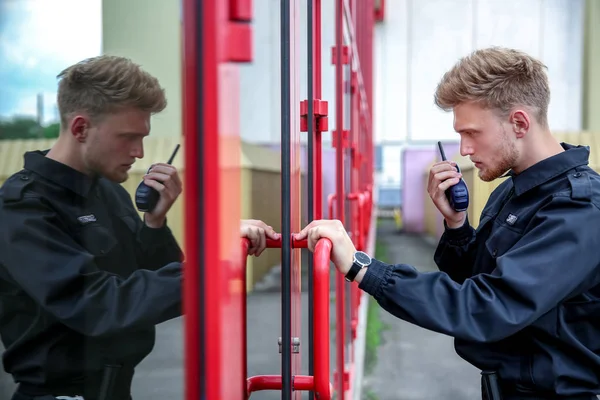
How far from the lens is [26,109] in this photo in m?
0.50

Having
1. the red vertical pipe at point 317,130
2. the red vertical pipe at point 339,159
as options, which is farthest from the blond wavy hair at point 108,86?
the red vertical pipe at point 339,159

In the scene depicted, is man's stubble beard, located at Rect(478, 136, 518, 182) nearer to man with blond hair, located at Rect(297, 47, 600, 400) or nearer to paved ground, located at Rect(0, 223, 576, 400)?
man with blond hair, located at Rect(297, 47, 600, 400)

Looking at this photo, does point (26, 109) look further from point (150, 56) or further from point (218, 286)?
point (218, 286)

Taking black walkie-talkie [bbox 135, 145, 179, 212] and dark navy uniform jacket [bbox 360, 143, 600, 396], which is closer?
black walkie-talkie [bbox 135, 145, 179, 212]

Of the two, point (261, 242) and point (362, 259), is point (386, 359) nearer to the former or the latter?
point (362, 259)

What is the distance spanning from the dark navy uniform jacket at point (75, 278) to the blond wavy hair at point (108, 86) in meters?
0.06

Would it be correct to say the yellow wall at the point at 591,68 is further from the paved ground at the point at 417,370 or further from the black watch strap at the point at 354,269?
the black watch strap at the point at 354,269

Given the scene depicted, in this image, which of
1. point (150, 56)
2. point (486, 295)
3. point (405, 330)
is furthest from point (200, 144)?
point (405, 330)

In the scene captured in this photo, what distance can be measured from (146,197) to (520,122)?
1016 millimetres

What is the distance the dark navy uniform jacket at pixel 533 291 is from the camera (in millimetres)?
1106

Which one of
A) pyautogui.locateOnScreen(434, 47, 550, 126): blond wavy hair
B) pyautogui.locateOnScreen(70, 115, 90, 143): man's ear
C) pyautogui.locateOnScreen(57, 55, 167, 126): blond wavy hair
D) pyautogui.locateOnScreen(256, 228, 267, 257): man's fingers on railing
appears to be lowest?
pyautogui.locateOnScreen(256, 228, 267, 257): man's fingers on railing

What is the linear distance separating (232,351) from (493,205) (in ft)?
3.57

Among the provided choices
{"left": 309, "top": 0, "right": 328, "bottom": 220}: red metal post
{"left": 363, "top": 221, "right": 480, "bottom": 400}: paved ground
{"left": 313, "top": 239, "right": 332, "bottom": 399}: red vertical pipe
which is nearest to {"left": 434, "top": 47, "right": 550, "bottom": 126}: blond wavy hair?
{"left": 309, "top": 0, "right": 328, "bottom": 220}: red metal post

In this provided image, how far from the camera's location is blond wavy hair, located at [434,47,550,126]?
4.26 ft
